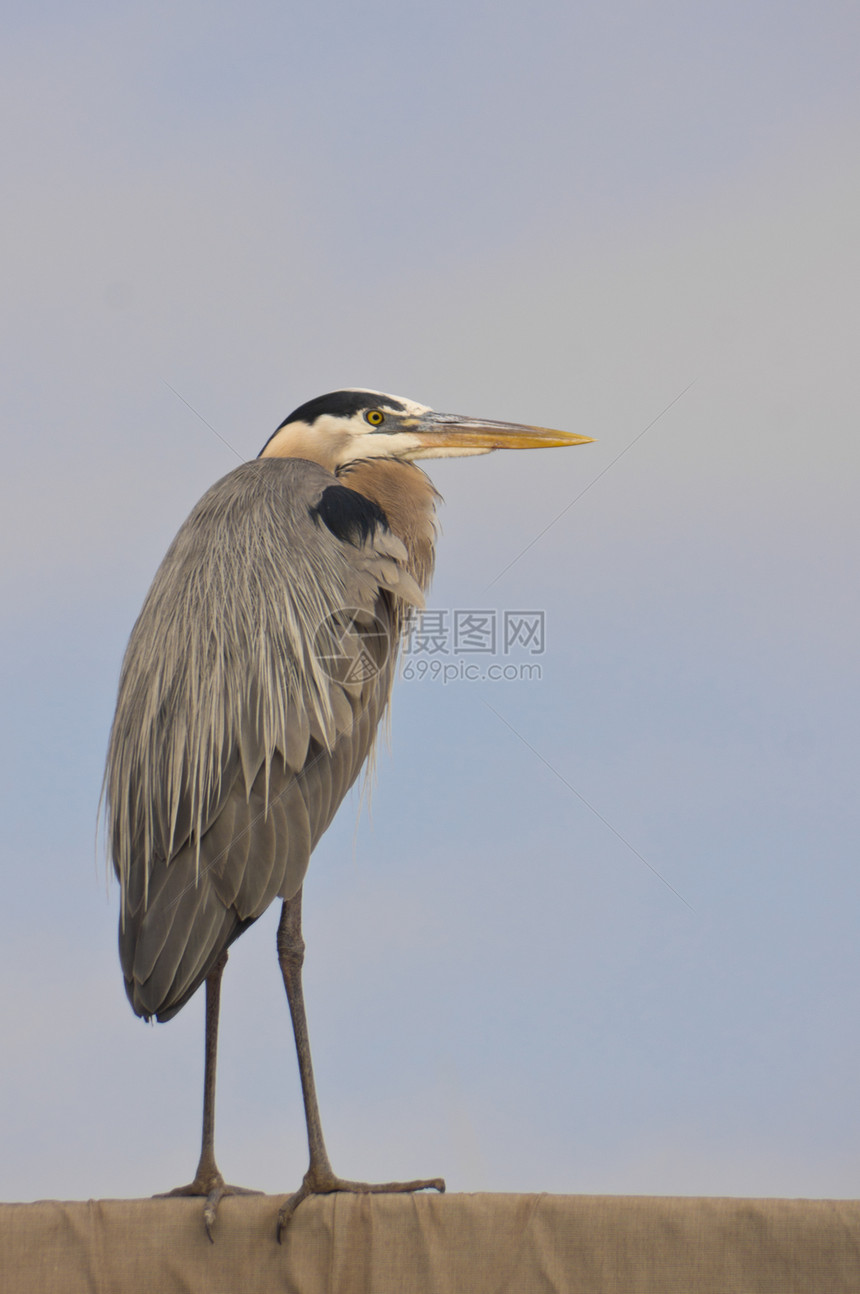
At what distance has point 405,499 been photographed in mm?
1926

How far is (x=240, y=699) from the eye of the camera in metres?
1.48

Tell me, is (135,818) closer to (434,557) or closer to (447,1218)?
(447,1218)

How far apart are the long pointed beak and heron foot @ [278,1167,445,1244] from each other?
1186mm

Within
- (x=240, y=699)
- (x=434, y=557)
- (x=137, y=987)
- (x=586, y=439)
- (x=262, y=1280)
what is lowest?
(x=262, y=1280)

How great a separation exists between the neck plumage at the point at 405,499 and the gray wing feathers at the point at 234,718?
0.19 meters

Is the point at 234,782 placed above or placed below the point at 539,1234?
above

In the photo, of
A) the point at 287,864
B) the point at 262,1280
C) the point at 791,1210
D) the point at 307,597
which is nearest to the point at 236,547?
the point at 307,597

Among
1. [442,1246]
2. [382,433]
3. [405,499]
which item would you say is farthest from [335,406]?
[442,1246]

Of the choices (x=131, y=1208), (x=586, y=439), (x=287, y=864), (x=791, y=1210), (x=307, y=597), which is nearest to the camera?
(x=791, y=1210)

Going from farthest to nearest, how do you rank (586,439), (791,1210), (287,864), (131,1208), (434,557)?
(586,439)
(434,557)
(287,864)
(131,1208)
(791,1210)

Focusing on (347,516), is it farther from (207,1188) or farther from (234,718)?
(207,1188)

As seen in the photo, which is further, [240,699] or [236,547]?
[236,547]

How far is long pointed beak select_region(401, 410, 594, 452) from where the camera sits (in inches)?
79.7

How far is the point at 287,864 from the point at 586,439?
3.39ft
